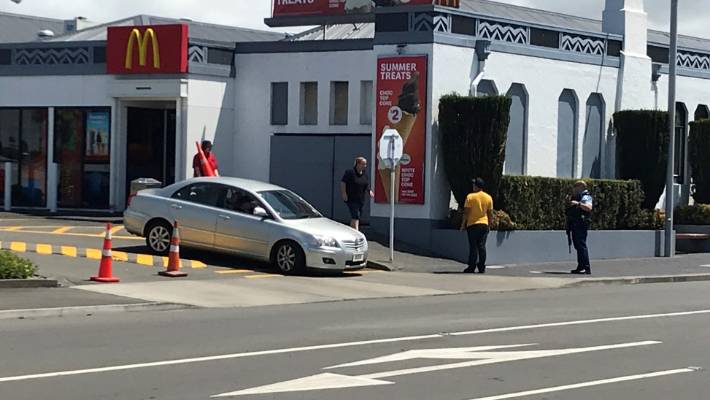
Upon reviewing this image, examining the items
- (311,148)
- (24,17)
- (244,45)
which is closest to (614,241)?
(311,148)

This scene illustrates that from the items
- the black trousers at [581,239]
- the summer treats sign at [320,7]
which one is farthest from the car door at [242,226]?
the summer treats sign at [320,7]

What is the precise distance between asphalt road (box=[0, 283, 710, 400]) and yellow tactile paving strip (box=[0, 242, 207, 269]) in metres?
5.01

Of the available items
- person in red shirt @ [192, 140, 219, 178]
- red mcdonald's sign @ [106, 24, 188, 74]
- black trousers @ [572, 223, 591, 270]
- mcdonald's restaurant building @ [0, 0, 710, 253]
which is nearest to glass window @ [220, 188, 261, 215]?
person in red shirt @ [192, 140, 219, 178]

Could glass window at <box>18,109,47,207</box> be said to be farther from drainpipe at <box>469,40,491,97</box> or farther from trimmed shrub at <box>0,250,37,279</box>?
trimmed shrub at <box>0,250,37,279</box>

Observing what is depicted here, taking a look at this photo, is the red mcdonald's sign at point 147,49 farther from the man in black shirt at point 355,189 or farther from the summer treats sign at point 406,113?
the man in black shirt at point 355,189

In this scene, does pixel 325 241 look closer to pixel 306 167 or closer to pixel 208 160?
pixel 208 160

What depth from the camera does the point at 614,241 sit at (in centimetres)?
2850

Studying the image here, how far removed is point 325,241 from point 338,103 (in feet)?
32.1

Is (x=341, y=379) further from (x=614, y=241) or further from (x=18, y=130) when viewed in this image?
(x=18, y=130)

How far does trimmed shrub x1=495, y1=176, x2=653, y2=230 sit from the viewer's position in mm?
26219

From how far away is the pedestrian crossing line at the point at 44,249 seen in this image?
860 inches

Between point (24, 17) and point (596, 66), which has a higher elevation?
point (24, 17)

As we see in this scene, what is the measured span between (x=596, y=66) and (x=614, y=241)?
5106 millimetres

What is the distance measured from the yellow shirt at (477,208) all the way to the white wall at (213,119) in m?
9.58
